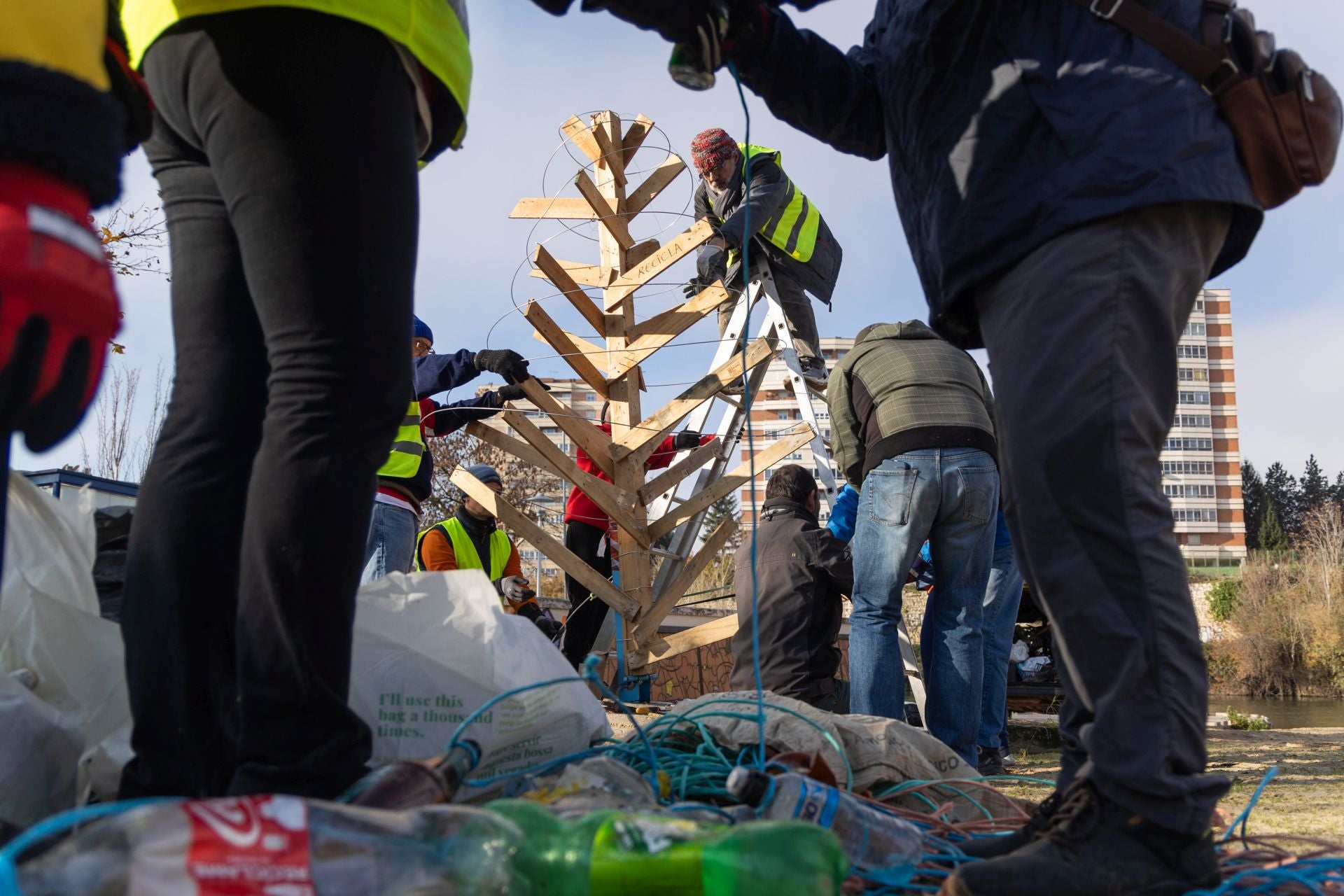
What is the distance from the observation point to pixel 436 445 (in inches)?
748

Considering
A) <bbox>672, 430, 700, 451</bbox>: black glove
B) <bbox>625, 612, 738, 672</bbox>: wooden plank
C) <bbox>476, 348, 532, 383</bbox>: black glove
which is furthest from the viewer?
<bbox>672, 430, 700, 451</bbox>: black glove

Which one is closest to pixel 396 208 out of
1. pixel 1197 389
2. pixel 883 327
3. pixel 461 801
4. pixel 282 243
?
pixel 282 243

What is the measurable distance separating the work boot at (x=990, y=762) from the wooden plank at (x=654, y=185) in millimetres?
4713

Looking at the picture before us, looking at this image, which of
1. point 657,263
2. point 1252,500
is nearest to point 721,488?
point 657,263

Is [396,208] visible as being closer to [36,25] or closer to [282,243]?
[282,243]

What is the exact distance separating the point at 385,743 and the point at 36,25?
116 centimetres

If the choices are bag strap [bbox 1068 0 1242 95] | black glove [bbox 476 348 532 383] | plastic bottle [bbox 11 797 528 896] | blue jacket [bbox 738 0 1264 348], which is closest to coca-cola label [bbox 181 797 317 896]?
plastic bottle [bbox 11 797 528 896]

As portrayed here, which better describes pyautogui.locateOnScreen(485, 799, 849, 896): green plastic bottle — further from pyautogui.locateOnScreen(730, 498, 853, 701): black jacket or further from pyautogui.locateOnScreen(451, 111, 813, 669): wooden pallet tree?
pyautogui.locateOnScreen(451, 111, 813, 669): wooden pallet tree

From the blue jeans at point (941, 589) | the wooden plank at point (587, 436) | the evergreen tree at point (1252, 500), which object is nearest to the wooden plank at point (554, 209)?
the wooden plank at point (587, 436)

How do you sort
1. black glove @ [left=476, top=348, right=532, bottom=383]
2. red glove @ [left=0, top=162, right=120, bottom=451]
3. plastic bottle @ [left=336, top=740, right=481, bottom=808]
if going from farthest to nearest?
black glove @ [left=476, top=348, right=532, bottom=383]
plastic bottle @ [left=336, top=740, right=481, bottom=808]
red glove @ [left=0, top=162, right=120, bottom=451]

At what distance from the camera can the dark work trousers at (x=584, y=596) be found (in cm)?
674

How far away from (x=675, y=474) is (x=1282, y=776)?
152 inches

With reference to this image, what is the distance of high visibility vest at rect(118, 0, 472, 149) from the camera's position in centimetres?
135

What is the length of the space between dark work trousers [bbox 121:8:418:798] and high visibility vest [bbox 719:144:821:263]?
455cm
